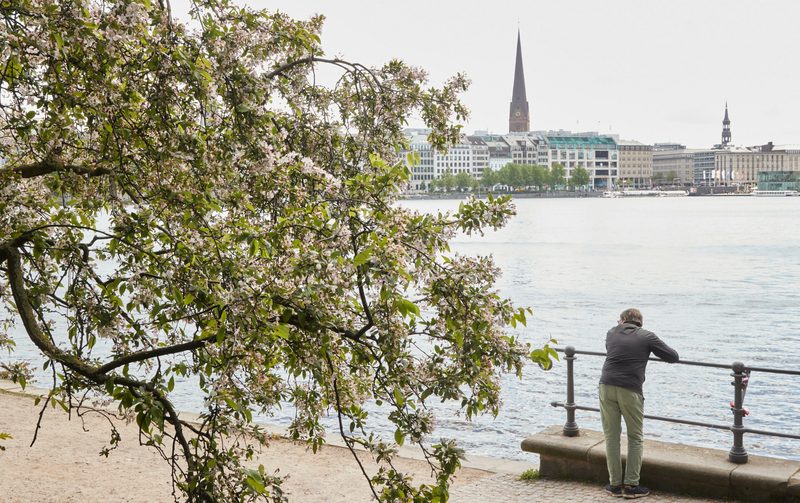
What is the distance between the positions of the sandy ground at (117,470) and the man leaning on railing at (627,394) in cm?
172

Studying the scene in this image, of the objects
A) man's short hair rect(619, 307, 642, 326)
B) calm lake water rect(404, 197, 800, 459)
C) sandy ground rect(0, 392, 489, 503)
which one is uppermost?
man's short hair rect(619, 307, 642, 326)

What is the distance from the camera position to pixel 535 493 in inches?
392

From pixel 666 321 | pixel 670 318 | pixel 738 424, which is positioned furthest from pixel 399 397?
pixel 670 318

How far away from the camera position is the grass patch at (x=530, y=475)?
10.5 metres

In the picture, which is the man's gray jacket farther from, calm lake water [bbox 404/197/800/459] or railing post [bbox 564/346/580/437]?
calm lake water [bbox 404/197/800/459]

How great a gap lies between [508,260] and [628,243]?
21.7 metres

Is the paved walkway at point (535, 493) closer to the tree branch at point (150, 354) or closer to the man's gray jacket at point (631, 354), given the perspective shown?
the man's gray jacket at point (631, 354)

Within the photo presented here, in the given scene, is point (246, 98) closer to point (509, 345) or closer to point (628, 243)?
point (509, 345)

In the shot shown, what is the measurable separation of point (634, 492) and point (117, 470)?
5476 millimetres

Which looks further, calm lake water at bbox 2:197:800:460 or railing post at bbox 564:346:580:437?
calm lake water at bbox 2:197:800:460

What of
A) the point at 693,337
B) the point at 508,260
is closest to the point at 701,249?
the point at 508,260

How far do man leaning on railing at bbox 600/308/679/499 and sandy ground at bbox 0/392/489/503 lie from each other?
1.72 metres

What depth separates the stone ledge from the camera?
9.09m

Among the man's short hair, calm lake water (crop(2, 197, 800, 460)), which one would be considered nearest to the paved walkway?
the man's short hair
